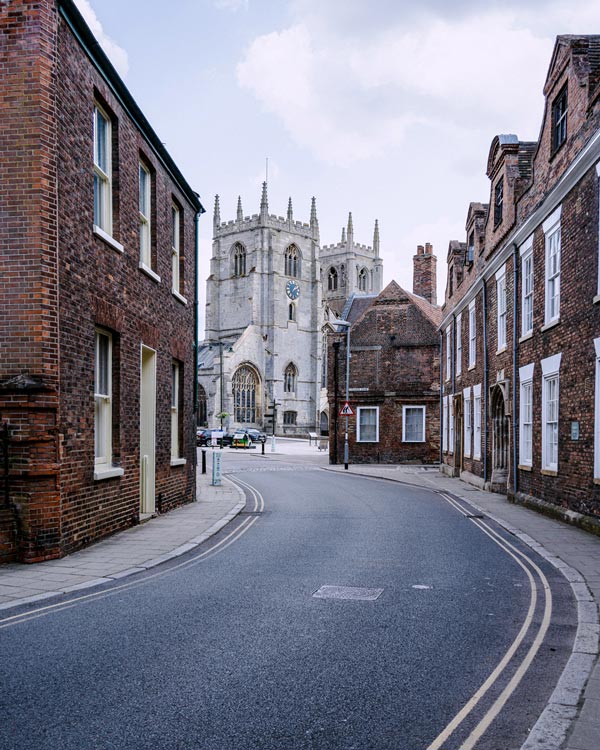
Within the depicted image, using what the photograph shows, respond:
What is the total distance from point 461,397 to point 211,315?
68541 mm

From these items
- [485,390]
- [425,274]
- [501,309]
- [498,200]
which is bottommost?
[485,390]

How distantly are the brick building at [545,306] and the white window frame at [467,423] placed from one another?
→ 0.64ft

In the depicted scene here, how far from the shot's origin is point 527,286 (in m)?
16.8

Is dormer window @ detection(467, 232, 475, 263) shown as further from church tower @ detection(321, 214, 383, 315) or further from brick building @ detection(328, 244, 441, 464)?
church tower @ detection(321, 214, 383, 315)

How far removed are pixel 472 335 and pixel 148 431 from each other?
13.2 meters

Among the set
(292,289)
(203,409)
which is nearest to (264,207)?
(292,289)

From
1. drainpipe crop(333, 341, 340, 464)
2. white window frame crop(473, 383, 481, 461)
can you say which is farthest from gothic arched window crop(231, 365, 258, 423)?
white window frame crop(473, 383, 481, 461)

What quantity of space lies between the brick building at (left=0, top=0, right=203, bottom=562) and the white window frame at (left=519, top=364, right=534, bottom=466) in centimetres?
817

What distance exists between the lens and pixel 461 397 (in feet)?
83.8

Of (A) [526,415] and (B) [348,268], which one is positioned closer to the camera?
(A) [526,415]

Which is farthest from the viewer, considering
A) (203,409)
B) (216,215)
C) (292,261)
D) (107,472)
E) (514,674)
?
(216,215)

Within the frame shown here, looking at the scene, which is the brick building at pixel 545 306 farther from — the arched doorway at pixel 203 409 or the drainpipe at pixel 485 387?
the arched doorway at pixel 203 409

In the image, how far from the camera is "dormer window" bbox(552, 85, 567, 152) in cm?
1442

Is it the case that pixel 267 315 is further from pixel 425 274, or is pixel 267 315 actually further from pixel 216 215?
pixel 425 274
